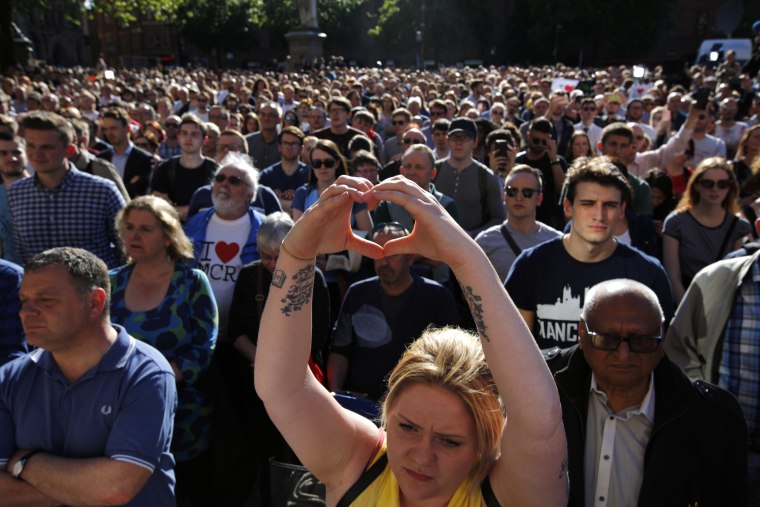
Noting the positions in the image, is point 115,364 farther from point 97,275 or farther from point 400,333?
point 400,333

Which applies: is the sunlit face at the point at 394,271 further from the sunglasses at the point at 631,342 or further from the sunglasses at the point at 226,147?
the sunglasses at the point at 226,147

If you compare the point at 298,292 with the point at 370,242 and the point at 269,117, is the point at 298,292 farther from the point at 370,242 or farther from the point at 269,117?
the point at 269,117

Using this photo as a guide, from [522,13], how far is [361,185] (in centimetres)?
5622

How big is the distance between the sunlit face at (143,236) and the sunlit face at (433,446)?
7.25ft

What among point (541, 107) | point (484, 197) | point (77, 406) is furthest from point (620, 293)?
point (541, 107)

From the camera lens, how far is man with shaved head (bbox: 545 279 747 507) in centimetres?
212

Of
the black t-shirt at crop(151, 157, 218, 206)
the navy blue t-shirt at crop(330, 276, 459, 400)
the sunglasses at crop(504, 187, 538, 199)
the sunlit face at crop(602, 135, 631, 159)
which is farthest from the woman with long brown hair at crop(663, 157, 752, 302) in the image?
the black t-shirt at crop(151, 157, 218, 206)

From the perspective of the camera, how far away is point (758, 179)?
4809 mm

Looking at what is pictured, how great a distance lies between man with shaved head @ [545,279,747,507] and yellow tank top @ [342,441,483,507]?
68 cm

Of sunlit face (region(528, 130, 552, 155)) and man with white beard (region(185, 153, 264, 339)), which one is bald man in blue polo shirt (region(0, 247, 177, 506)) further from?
sunlit face (region(528, 130, 552, 155))

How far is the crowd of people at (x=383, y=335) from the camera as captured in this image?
1652 millimetres

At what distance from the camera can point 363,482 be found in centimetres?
178

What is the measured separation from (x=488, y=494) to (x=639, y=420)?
0.85 metres

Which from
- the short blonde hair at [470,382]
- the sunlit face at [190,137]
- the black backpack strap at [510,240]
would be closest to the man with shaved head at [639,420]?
the short blonde hair at [470,382]
